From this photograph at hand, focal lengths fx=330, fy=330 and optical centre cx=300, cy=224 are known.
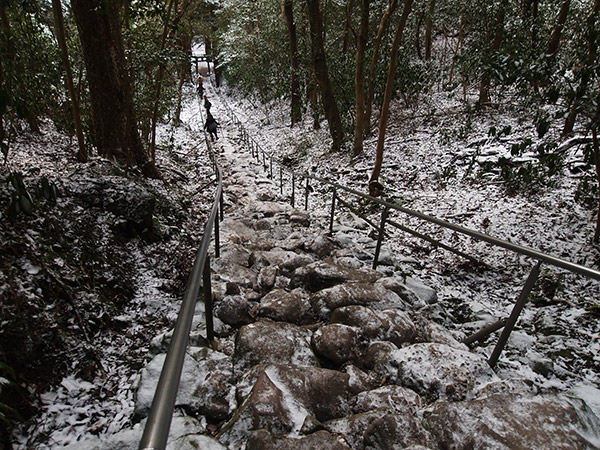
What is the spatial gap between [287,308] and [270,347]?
1.82ft

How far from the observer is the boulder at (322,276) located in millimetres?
3297

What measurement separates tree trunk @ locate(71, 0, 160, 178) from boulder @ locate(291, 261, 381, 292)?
12.6 ft

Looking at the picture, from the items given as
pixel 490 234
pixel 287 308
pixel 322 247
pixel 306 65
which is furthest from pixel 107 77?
pixel 306 65

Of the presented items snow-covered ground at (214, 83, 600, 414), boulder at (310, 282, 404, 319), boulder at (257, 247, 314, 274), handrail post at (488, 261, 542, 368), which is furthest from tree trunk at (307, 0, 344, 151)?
handrail post at (488, 261, 542, 368)

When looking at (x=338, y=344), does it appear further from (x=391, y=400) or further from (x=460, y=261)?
(x=460, y=261)

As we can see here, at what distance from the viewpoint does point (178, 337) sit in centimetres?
108

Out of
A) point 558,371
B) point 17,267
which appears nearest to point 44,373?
point 17,267

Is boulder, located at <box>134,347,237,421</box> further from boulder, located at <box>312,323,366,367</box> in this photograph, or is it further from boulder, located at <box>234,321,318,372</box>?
boulder, located at <box>312,323,366,367</box>

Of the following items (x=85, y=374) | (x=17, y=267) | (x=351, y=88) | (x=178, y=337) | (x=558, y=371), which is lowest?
(x=558, y=371)

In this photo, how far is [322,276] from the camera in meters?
3.30

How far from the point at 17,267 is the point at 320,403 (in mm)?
2264

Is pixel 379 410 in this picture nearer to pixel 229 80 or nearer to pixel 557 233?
pixel 557 233

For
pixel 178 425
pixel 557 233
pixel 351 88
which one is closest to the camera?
pixel 178 425

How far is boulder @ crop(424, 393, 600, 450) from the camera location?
5.00 ft
